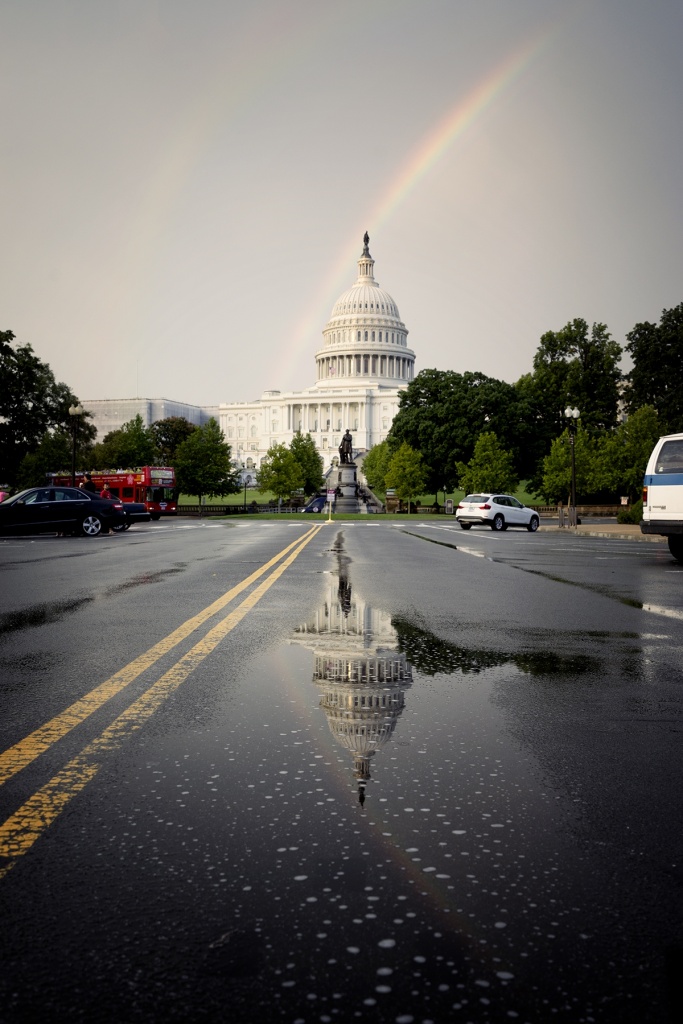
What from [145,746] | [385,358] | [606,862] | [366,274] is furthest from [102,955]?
[366,274]

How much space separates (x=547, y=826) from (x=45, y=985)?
1915 mm

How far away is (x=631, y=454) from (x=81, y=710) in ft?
219

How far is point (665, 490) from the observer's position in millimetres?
18031

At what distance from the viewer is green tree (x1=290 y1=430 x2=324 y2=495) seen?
11238cm

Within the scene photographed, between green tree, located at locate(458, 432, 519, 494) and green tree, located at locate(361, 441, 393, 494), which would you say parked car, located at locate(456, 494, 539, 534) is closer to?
green tree, located at locate(458, 432, 519, 494)

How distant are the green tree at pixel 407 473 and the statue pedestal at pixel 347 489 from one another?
11.2 meters

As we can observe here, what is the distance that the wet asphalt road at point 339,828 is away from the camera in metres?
2.34

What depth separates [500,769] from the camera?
13.9 ft

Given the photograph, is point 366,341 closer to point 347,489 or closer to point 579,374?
point 347,489

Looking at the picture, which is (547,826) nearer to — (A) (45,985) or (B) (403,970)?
(B) (403,970)

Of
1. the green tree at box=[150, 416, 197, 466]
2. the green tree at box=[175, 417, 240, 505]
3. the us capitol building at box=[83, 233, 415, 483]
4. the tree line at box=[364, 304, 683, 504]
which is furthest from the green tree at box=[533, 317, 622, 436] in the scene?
the us capitol building at box=[83, 233, 415, 483]

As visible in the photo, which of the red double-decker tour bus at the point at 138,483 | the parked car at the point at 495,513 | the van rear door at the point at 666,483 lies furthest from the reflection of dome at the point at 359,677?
the red double-decker tour bus at the point at 138,483

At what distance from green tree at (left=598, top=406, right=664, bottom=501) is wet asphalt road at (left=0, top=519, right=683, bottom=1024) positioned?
6215cm

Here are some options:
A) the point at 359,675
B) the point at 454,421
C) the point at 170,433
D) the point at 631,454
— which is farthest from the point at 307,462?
the point at 359,675
